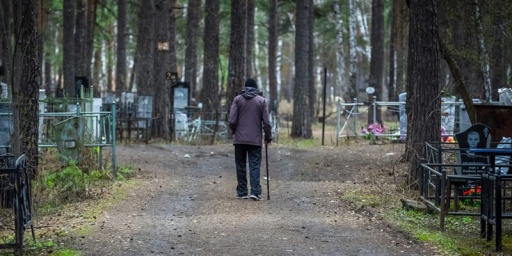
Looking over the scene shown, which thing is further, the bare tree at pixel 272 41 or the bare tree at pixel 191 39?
the bare tree at pixel 272 41

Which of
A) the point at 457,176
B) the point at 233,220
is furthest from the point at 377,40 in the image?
the point at 457,176

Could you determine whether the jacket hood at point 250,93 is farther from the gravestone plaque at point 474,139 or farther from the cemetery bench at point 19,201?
the cemetery bench at point 19,201

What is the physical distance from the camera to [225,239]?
9.70 metres

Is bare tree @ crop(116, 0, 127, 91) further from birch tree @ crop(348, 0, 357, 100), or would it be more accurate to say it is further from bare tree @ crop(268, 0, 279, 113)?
birch tree @ crop(348, 0, 357, 100)

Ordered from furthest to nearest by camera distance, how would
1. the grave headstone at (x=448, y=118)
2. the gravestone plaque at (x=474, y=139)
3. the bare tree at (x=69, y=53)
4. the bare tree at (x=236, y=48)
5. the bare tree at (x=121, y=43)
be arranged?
the bare tree at (x=121, y=43)
the bare tree at (x=69, y=53)
the bare tree at (x=236, y=48)
the grave headstone at (x=448, y=118)
the gravestone plaque at (x=474, y=139)

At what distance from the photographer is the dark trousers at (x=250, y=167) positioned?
13.4 metres

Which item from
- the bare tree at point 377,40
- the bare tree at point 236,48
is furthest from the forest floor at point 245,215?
the bare tree at point 377,40

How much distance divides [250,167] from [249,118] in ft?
2.65

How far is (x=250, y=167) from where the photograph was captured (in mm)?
13562

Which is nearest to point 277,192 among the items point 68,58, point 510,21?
point 510,21

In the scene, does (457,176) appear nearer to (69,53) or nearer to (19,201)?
(19,201)

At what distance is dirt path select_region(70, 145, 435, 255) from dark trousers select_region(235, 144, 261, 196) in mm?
306

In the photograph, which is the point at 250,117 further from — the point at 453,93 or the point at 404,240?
the point at 453,93

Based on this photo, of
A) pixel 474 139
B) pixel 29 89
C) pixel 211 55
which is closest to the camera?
pixel 474 139
